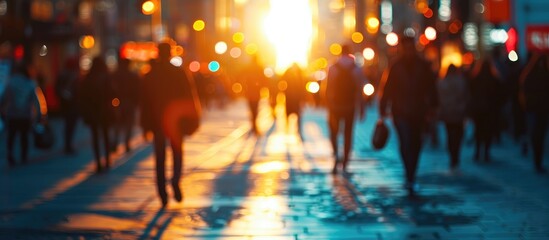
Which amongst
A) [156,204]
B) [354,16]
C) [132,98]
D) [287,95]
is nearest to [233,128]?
[287,95]

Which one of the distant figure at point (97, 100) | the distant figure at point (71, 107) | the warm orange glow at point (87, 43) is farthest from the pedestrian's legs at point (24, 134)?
the warm orange glow at point (87, 43)

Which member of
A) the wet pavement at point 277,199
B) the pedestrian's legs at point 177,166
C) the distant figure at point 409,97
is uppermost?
the distant figure at point 409,97

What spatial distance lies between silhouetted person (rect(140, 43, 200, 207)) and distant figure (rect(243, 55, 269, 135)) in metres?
16.5

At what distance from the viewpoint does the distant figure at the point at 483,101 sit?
68.1ft

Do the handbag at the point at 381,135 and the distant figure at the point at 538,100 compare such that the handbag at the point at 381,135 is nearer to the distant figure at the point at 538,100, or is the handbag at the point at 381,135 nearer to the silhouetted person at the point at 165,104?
the silhouetted person at the point at 165,104

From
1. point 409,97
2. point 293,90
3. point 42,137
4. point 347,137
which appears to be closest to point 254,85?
point 293,90

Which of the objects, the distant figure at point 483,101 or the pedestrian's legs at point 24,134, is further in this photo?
the pedestrian's legs at point 24,134

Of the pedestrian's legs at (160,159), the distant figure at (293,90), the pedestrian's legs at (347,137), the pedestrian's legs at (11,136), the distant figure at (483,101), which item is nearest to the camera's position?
the pedestrian's legs at (160,159)

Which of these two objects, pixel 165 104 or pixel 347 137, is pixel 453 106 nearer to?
pixel 347 137

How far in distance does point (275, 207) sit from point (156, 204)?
1.37m

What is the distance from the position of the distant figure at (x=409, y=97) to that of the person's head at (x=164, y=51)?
2422mm

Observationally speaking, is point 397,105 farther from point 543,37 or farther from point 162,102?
point 543,37

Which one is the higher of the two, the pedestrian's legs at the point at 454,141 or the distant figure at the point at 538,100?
A: the distant figure at the point at 538,100

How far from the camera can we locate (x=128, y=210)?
13.7 m
